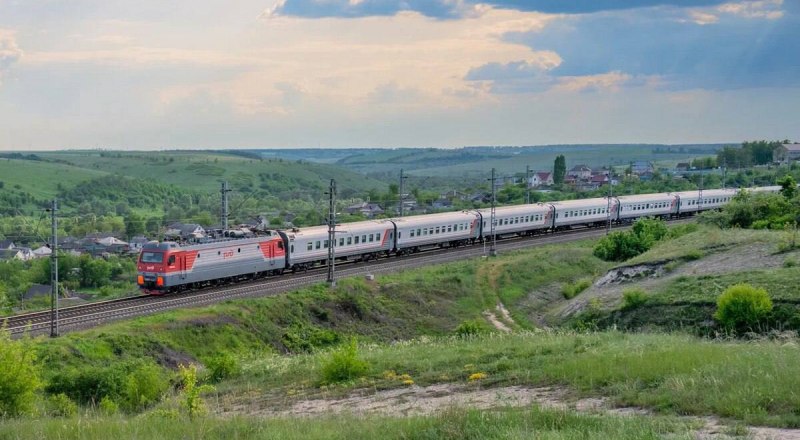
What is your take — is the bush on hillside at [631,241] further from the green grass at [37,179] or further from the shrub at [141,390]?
the green grass at [37,179]

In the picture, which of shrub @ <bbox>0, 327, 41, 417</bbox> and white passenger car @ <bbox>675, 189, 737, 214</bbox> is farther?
white passenger car @ <bbox>675, 189, 737, 214</bbox>

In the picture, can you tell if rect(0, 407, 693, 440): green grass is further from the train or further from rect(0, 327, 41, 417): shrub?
the train

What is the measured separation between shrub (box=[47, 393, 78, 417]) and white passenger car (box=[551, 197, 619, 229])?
5772 centimetres

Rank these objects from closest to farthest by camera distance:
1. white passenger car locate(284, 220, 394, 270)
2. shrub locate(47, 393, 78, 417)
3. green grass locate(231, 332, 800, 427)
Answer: green grass locate(231, 332, 800, 427)
shrub locate(47, 393, 78, 417)
white passenger car locate(284, 220, 394, 270)

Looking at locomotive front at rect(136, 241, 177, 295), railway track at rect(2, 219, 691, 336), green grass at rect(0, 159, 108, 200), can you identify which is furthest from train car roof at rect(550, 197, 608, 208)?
green grass at rect(0, 159, 108, 200)

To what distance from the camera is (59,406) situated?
74.6ft

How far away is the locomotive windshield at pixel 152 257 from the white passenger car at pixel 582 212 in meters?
42.8

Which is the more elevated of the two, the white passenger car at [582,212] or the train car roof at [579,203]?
the train car roof at [579,203]

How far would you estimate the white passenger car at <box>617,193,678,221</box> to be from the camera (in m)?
84.7

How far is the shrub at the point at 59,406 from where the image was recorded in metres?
21.1

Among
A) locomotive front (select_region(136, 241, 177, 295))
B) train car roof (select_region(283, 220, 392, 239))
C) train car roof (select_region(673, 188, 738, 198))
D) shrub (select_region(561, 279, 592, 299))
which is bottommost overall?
shrub (select_region(561, 279, 592, 299))

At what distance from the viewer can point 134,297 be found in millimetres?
43000

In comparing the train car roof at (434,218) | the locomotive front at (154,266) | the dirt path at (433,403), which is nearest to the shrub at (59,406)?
the dirt path at (433,403)

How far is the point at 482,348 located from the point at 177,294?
22742 millimetres
